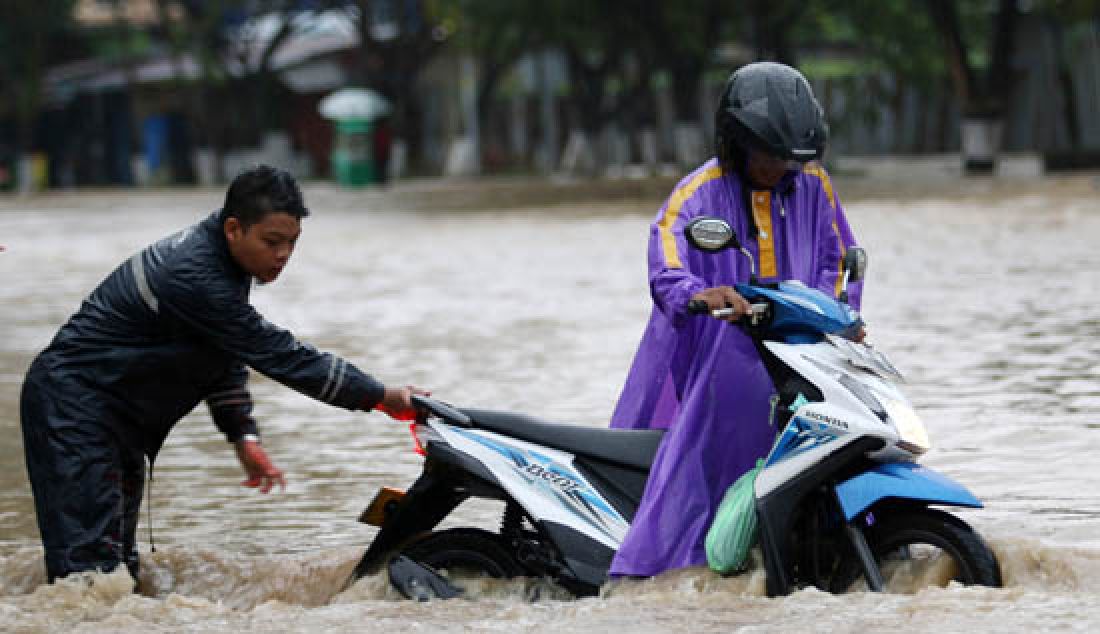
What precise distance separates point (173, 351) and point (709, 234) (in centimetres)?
151

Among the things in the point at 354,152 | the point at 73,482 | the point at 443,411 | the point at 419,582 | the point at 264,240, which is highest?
the point at 264,240

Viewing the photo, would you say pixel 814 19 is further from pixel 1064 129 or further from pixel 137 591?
pixel 137 591

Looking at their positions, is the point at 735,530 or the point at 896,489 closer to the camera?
the point at 896,489

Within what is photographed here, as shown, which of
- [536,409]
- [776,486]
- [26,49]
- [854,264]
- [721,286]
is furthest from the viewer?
[26,49]

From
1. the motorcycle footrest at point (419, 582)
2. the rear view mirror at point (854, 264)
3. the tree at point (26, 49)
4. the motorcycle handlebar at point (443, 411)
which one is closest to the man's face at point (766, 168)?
the rear view mirror at point (854, 264)

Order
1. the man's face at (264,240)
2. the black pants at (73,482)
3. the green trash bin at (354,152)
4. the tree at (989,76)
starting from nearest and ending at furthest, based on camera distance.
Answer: the man's face at (264,240)
the black pants at (73,482)
the tree at (989,76)
the green trash bin at (354,152)

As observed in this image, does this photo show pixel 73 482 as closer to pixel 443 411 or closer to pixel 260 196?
pixel 260 196

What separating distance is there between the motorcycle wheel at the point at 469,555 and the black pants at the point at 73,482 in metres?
0.81

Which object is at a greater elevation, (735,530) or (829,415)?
(829,415)

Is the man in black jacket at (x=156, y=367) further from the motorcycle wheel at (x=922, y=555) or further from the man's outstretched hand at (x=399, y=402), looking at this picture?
the motorcycle wheel at (x=922, y=555)

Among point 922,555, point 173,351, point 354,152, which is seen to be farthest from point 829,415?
point 354,152

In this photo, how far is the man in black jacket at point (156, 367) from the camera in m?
5.28

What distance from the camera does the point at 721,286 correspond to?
197 inches

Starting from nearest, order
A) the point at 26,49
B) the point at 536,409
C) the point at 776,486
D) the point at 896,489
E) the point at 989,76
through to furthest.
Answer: the point at 896,489 → the point at 776,486 → the point at 536,409 → the point at 989,76 → the point at 26,49
